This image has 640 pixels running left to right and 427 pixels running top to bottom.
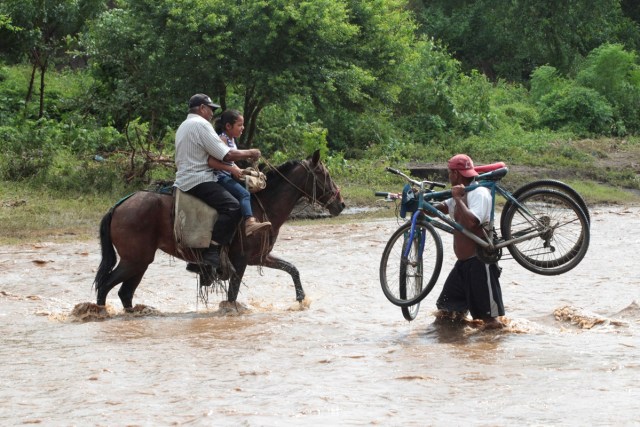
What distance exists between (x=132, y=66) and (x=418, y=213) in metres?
13.9

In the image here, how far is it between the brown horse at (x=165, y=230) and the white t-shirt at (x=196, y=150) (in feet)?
1.53

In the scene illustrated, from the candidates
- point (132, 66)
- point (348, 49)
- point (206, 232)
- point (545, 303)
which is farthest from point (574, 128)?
point (206, 232)

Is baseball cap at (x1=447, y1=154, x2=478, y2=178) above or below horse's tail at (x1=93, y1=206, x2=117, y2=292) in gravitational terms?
above

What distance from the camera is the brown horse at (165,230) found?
35.3 ft

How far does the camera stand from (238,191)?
1061 centimetres

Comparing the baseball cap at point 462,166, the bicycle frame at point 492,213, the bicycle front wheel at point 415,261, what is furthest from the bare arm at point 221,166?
the baseball cap at point 462,166

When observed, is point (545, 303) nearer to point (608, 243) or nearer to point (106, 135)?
point (608, 243)

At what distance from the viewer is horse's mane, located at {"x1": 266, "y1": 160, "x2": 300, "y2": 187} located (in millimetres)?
11242

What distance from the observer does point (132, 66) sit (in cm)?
2208

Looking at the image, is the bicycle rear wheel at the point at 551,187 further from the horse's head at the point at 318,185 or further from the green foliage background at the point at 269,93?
the green foliage background at the point at 269,93

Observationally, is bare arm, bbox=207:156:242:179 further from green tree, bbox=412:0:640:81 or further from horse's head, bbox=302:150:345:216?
green tree, bbox=412:0:640:81

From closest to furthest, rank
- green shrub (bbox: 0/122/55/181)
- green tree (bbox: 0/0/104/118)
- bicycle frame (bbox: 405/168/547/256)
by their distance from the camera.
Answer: bicycle frame (bbox: 405/168/547/256) → green shrub (bbox: 0/122/55/181) → green tree (bbox: 0/0/104/118)

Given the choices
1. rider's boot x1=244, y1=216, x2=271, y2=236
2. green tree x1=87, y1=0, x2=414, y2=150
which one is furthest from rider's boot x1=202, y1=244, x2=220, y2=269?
green tree x1=87, y1=0, x2=414, y2=150

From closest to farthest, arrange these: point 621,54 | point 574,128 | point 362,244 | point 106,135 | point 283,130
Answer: point 362,244, point 106,135, point 283,130, point 574,128, point 621,54
